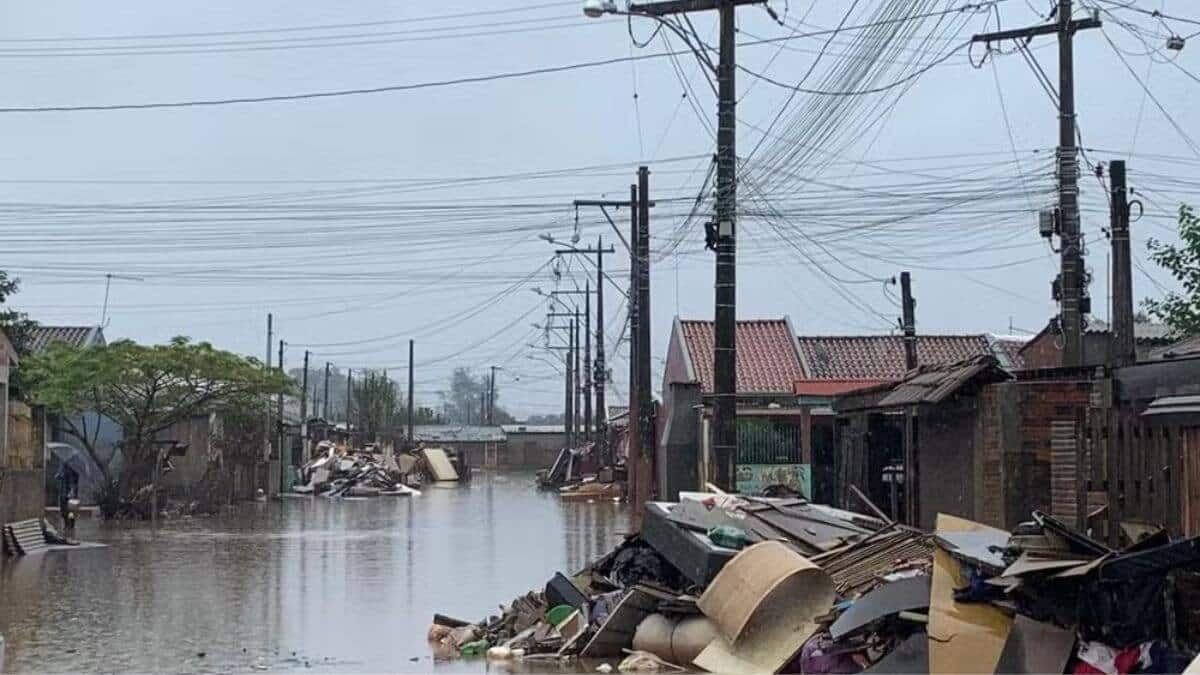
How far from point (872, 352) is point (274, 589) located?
30329mm

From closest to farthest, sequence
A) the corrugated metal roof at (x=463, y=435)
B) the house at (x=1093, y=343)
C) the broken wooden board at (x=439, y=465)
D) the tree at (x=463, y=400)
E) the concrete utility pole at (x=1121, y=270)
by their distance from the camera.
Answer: the concrete utility pole at (x=1121, y=270)
the house at (x=1093, y=343)
the broken wooden board at (x=439, y=465)
the corrugated metal roof at (x=463, y=435)
the tree at (x=463, y=400)

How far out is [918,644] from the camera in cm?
978

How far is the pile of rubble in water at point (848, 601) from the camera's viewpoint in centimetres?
861

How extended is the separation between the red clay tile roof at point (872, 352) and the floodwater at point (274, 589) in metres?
11.4

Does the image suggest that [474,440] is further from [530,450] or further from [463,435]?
[463,435]

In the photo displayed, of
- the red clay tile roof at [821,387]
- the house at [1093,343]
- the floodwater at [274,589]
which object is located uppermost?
the house at [1093,343]

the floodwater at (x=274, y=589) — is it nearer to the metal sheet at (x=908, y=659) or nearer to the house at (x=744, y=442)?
the house at (x=744, y=442)

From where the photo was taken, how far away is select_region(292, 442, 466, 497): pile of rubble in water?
195ft

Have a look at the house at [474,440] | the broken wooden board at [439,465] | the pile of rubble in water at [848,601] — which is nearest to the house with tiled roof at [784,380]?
the pile of rubble in water at [848,601]

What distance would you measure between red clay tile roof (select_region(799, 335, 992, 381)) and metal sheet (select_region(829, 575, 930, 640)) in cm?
3404

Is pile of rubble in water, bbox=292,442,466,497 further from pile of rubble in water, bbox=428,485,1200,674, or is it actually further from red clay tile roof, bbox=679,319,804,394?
pile of rubble in water, bbox=428,485,1200,674

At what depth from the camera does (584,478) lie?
2302 inches

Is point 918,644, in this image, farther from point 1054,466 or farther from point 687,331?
point 687,331

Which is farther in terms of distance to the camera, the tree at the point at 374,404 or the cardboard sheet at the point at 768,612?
the tree at the point at 374,404
